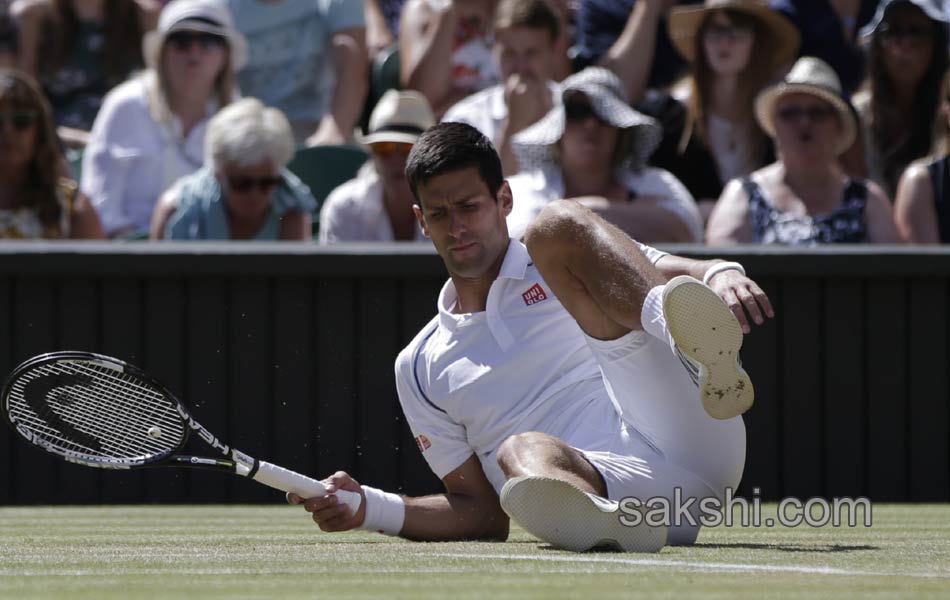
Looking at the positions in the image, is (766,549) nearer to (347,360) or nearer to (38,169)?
(347,360)

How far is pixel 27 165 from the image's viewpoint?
783 centimetres

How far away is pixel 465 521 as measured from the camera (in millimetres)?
4773

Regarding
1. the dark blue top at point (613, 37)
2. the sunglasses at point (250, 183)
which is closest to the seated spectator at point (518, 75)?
the dark blue top at point (613, 37)

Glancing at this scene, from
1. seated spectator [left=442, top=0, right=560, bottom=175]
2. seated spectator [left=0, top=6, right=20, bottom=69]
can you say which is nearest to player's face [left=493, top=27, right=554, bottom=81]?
seated spectator [left=442, top=0, right=560, bottom=175]

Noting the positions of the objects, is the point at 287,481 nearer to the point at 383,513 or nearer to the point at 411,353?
the point at 383,513

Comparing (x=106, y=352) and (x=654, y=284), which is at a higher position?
(x=654, y=284)

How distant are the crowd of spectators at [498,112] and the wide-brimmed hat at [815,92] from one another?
11 millimetres

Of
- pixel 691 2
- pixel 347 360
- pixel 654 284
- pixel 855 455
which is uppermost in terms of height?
pixel 691 2

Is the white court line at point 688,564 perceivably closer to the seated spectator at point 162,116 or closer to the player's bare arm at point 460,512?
the player's bare arm at point 460,512

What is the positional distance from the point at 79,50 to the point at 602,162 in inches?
129

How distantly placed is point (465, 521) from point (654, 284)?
0.98 m

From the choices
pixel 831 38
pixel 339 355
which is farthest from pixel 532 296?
pixel 831 38

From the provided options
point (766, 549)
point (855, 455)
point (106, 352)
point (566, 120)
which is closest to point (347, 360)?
point (106, 352)

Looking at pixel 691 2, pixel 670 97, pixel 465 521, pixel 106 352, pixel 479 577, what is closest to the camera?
pixel 479 577
